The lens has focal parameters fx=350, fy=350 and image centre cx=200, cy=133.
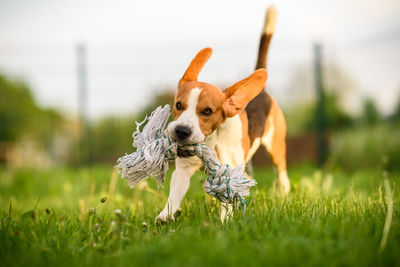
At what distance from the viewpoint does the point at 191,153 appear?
2379 millimetres

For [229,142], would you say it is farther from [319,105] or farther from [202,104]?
[319,105]

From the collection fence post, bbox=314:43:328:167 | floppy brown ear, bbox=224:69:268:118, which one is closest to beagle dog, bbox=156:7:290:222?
floppy brown ear, bbox=224:69:268:118

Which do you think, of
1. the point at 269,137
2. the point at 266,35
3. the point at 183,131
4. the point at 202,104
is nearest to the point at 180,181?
the point at 183,131

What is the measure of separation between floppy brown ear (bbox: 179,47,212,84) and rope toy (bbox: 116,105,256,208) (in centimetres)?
50

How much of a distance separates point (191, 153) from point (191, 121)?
0.83ft

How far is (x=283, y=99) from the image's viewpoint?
864 centimetres

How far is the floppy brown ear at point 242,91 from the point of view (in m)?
2.49

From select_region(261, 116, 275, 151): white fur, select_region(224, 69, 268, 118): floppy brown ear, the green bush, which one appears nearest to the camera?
select_region(224, 69, 268, 118): floppy brown ear

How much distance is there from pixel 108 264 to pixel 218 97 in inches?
50.5

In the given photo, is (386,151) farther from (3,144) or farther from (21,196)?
(3,144)

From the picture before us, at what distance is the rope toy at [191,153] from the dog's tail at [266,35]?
162 cm

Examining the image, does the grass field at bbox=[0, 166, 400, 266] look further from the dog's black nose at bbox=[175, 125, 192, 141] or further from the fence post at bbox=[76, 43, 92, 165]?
the fence post at bbox=[76, 43, 92, 165]

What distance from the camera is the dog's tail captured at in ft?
11.7

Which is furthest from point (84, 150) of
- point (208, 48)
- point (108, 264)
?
point (108, 264)
